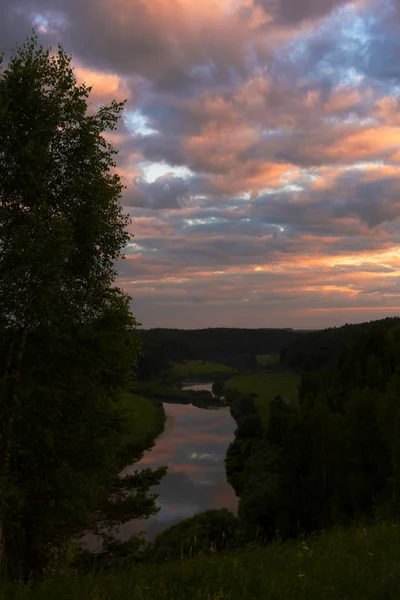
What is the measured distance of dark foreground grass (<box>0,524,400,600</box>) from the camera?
19.4 ft

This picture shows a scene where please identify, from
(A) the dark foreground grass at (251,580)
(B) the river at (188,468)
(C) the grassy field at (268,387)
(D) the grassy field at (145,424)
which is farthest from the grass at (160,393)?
(A) the dark foreground grass at (251,580)

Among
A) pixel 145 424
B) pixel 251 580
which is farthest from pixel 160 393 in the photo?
pixel 251 580

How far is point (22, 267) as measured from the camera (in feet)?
43.9

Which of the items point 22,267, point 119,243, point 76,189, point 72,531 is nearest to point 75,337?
point 22,267

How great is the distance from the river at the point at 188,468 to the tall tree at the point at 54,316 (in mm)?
11201

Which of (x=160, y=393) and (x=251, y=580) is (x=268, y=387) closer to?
(x=160, y=393)

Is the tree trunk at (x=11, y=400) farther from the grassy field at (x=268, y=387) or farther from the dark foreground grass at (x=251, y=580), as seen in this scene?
the grassy field at (x=268, y=387)

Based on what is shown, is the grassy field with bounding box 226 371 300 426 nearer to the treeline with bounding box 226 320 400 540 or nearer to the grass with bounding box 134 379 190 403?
the grass with bounding box 134 379 190 403

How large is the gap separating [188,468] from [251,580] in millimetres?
60045

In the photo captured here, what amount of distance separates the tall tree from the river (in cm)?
1120

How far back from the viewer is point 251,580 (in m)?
6.36

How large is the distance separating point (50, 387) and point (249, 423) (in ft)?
208

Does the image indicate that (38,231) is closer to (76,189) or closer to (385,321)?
(76,189)

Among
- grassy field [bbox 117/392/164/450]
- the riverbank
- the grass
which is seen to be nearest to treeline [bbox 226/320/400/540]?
the riverbank
